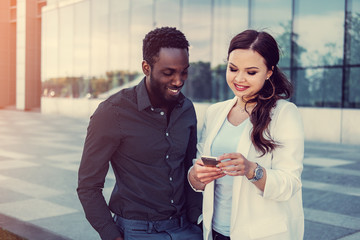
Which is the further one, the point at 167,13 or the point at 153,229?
the point at 167,13

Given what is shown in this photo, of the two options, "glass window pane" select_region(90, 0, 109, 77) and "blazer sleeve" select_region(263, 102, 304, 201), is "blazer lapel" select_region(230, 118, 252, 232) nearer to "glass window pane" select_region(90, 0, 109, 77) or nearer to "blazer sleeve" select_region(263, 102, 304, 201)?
"blazer sleeve" select_region(263, 102, 304, 201)

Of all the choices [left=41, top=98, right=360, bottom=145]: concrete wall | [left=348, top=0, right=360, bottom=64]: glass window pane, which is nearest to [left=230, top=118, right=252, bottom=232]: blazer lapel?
[left=41, top=98, right=360, bottom=145]: concrete wall

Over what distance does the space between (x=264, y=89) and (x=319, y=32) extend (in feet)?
51.3

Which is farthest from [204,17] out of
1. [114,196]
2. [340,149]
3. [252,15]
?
[114,196]

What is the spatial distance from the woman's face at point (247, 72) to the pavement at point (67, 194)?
10.4 ft

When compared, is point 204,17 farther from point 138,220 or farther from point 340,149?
point 138,220

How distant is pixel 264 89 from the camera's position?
8.02ft

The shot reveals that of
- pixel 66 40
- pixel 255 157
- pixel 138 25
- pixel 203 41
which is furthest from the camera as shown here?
pixel 66 40

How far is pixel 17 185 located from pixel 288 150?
6.44 meters

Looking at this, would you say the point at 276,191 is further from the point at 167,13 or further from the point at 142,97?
the point at 167,13

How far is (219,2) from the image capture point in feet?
70.5

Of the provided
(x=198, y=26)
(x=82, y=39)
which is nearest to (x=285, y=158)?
(x=198, y=26)

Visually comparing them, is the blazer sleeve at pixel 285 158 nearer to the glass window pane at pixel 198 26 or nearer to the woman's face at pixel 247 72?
the woman's face at pixel 247 72

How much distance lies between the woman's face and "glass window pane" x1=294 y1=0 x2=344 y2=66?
1497 cm
